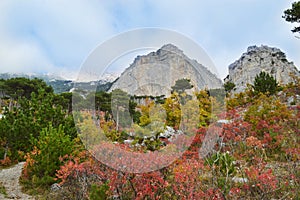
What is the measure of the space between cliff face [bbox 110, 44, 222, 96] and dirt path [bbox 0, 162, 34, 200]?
3.82 m

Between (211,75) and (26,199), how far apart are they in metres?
5.73

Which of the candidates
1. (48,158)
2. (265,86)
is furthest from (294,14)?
(48,158)

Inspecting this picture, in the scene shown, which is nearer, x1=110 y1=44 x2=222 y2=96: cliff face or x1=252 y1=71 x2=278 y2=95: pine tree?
x1=110 y1=44 x2=222 y2=96: cliff face

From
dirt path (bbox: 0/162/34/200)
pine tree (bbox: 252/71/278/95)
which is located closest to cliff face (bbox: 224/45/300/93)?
pine tree (bbox: 252/71/278/95)

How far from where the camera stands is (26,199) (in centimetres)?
609

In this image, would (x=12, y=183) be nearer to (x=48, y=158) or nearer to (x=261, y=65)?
(x=48, y=158)

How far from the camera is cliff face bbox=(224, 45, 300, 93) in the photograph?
34250 mm

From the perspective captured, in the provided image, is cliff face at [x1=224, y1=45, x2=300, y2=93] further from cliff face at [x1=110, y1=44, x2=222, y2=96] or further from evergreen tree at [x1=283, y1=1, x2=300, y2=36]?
cliff face at [x1=110, y1=44, x2=222, y2=96]

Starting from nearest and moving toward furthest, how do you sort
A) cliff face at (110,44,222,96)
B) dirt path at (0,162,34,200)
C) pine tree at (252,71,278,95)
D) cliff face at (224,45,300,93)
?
dirt path at (0,162,34,200) < cliff face at (110,44,222,96) < pine tree at (252,71,278,95) < cliff face at (224,45,300,93)

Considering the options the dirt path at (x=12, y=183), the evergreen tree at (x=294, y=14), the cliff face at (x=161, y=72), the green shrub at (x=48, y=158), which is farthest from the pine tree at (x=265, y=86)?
the dirt path at (x=12, y=183)

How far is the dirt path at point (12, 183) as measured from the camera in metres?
6.27

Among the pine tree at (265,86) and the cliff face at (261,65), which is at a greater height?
the cliff face at (261,65)

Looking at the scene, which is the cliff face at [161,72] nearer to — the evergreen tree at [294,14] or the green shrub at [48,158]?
the green shrub at [48,158]

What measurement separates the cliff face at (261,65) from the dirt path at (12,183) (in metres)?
29.8
